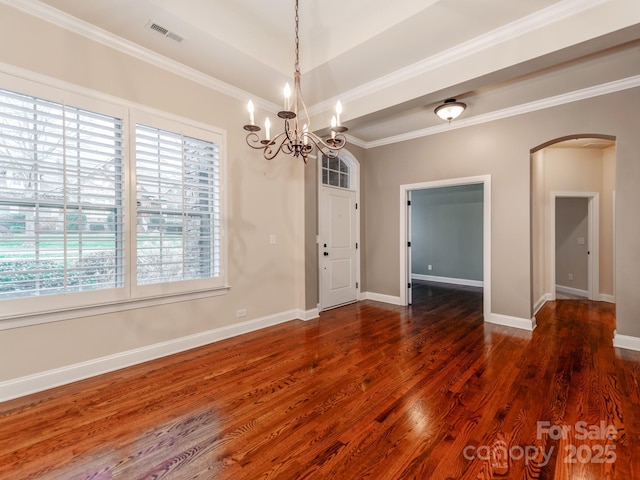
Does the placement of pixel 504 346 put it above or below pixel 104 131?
below

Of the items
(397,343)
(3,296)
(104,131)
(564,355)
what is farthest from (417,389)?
(104,131)

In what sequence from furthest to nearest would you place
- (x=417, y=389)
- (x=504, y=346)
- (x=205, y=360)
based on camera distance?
(x=504, y=346), (x=205, y=360), (x=417, y=389)

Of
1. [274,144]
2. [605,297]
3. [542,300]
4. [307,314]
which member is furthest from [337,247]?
[605,297]

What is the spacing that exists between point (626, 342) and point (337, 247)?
3783mm

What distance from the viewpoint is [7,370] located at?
227 cm

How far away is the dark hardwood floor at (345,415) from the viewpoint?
164 cm

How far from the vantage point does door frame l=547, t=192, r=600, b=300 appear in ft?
17.4

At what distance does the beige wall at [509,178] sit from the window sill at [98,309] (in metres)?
3.26

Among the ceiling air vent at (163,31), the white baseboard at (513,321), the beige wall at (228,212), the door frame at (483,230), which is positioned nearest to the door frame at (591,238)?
the door frame at (483,230)

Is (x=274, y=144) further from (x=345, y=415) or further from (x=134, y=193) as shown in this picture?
(x=345, y=415)

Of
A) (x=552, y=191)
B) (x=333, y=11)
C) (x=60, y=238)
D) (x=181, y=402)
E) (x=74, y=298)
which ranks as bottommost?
(x=181, y=402)

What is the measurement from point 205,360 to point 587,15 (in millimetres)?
4451

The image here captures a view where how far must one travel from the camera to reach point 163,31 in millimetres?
2625

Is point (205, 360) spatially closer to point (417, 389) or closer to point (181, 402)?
point (181, 402)
